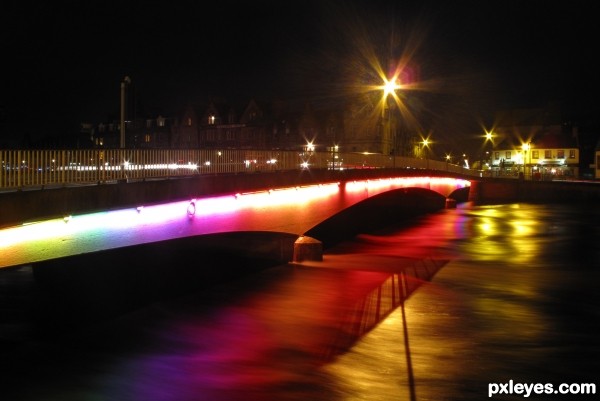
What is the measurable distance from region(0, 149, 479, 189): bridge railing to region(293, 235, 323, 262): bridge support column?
3221mm

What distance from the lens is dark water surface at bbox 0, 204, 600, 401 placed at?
12.7 m

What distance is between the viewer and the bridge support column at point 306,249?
29297 mm

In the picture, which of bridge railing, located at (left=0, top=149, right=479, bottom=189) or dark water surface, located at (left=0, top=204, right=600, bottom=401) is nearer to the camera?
dark water surface, located at (left=0, top=204, right=600, bottom=401)

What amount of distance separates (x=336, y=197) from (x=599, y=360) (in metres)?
18.6

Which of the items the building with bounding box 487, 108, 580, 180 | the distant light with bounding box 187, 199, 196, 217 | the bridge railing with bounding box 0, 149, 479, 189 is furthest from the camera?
the building with bounding box 487, 108, 580, 180

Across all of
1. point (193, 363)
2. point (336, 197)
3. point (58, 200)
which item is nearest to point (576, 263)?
point (336, 197)

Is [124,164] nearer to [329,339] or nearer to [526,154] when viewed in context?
[329,339]

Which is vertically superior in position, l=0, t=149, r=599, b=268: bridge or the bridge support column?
l=0, t=149, r=599, b=268: bridge

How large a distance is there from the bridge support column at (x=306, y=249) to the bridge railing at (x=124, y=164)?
127 inches

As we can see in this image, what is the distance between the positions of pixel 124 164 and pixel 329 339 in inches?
273

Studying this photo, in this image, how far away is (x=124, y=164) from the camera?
1775cm

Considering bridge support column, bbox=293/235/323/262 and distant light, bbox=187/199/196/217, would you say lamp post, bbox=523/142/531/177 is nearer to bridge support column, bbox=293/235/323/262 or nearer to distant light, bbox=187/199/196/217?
bridge support column, bbox=293/235/323/262

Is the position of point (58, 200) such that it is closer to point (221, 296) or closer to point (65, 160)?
point (65, 160)

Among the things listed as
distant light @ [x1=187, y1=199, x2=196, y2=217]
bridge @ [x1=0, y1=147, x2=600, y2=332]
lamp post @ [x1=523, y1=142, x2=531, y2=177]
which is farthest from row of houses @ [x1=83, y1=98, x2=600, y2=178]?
distant light @ [x1=187, y1=199, x2=196, y2=217]
